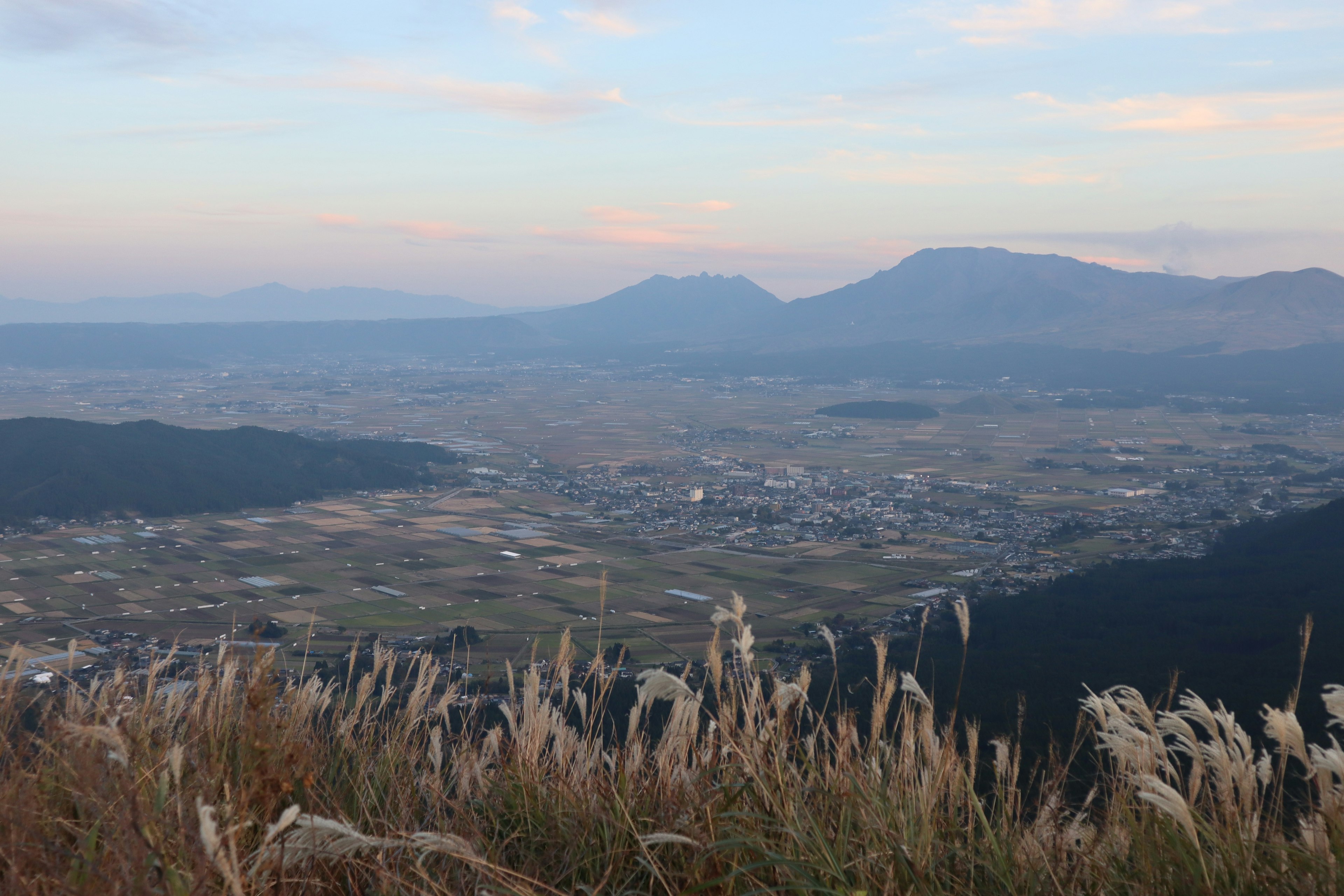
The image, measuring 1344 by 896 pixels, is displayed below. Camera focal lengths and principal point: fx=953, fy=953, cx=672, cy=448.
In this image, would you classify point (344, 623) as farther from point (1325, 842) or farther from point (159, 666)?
point (1325, 842)

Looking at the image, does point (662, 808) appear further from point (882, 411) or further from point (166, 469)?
point (882, 411)

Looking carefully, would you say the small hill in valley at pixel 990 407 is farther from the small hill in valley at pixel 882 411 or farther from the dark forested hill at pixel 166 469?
the dark forested hill at pixel 166 469

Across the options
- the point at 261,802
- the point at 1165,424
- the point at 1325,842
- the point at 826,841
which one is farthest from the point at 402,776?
the point at 1165,424

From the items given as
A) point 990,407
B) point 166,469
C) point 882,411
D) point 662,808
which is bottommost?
point 166,469

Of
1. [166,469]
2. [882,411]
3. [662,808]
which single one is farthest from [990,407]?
[662,808]

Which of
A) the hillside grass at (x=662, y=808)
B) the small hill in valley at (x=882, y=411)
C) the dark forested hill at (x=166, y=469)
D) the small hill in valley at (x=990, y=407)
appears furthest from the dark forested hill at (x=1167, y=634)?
the small hill in valley at (x=990, y=407)

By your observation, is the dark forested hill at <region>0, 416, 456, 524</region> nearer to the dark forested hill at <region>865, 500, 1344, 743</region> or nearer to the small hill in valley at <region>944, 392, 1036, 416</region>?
the dark forested hill at <region>865, 500, 1344, 743</region>
